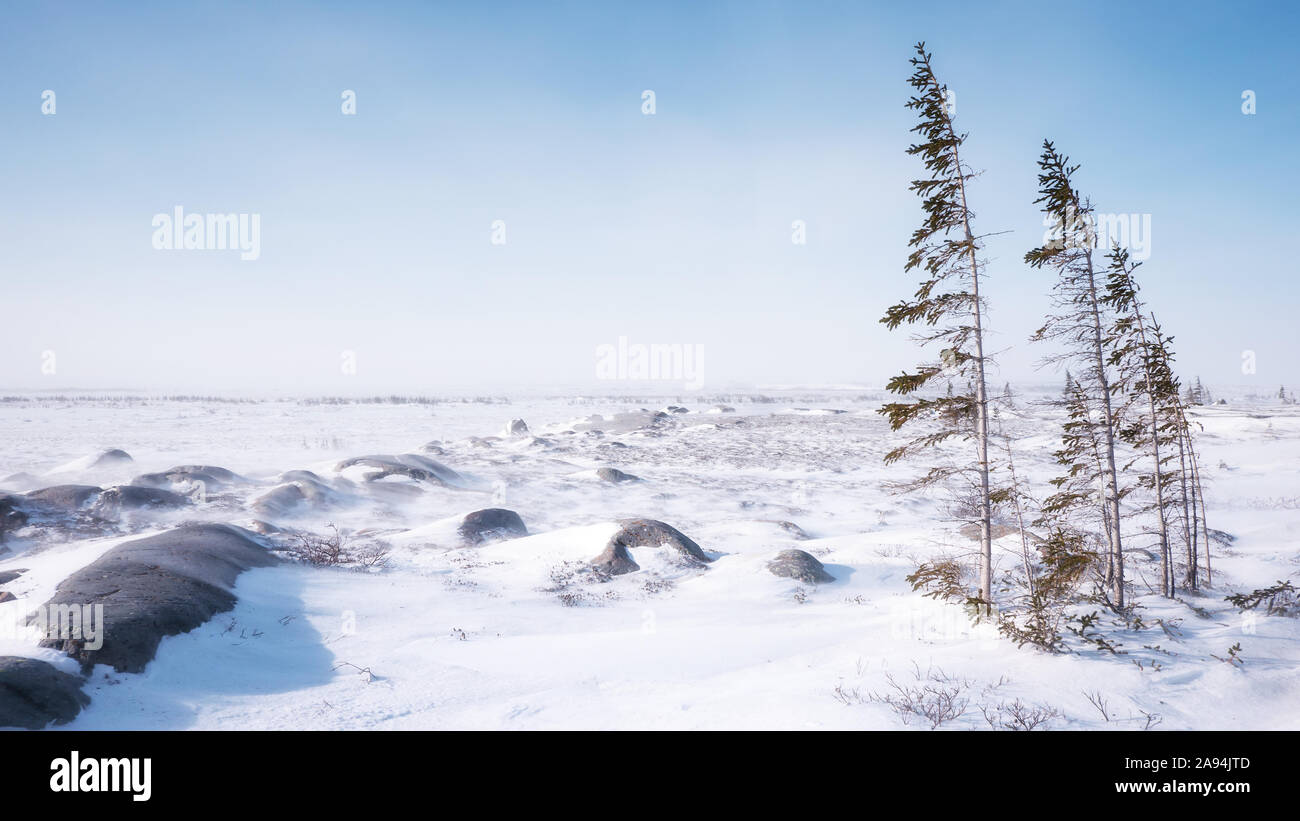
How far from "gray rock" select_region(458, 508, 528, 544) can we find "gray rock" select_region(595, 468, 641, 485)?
9384 millimetres

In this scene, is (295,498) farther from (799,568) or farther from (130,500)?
(799,568)

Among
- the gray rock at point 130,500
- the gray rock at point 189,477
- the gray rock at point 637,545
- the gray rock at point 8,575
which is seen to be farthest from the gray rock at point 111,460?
the gray rock at point 637,545

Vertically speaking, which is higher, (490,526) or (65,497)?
(65,497)

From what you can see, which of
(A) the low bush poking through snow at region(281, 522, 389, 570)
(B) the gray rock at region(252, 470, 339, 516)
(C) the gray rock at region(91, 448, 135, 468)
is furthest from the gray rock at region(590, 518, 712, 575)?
(C) the gray rock at region(91, 448, 135, 468)

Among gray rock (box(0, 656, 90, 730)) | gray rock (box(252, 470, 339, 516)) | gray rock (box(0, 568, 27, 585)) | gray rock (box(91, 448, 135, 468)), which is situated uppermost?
gray rock (box(91, 448, 135, 468))

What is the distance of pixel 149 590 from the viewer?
7.98 metres

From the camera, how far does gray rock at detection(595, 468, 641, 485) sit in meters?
29.3

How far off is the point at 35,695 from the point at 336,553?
30.0 ft

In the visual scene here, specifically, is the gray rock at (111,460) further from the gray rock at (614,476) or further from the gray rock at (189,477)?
the gray rock at (614,476)

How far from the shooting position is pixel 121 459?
2797 centimetres

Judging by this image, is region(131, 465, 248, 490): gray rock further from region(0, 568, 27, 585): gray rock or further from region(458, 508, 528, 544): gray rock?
region(0, 568, 27, 585): gray rock

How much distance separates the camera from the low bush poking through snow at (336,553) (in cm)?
1365

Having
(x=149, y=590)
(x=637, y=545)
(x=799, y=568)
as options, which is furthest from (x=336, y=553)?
(x=799, y=568)
